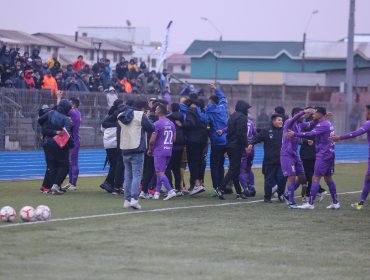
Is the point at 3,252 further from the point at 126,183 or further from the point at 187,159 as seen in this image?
the point at 187,159

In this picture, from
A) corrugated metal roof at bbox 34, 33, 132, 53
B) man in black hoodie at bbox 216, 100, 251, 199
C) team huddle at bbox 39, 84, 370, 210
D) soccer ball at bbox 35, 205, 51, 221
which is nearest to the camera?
soccer ball at bbox 35, 205, 51, 221

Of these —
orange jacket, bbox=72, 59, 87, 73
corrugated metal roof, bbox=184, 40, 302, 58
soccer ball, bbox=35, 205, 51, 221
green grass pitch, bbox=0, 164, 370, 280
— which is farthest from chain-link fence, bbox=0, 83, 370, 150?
corrugated metal roof, bbox=184, 40, 302, 58

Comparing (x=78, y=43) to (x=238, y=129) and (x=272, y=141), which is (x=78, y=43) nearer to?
(x=238, y=129)

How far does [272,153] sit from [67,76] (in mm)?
15522

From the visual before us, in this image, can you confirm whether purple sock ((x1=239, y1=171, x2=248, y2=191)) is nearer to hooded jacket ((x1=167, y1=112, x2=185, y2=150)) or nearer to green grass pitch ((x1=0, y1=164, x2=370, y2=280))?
green grass pitch ((x1=0, y1=164, x2=370, y2=280))

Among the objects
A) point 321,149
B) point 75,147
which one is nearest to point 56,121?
point 75,147

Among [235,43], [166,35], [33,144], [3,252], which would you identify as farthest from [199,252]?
[235,43]

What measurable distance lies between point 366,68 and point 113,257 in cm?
5628

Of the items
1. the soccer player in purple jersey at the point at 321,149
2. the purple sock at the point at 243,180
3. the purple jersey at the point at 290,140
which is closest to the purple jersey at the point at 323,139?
the soccer player in purple jersey at the point at 321,149

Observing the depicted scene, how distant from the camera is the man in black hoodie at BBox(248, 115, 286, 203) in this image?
17859 millimetres

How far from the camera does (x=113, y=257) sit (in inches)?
430

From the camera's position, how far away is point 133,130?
16125 mm

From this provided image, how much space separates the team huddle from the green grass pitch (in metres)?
0.64

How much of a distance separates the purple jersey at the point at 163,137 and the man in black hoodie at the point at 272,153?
168cm
